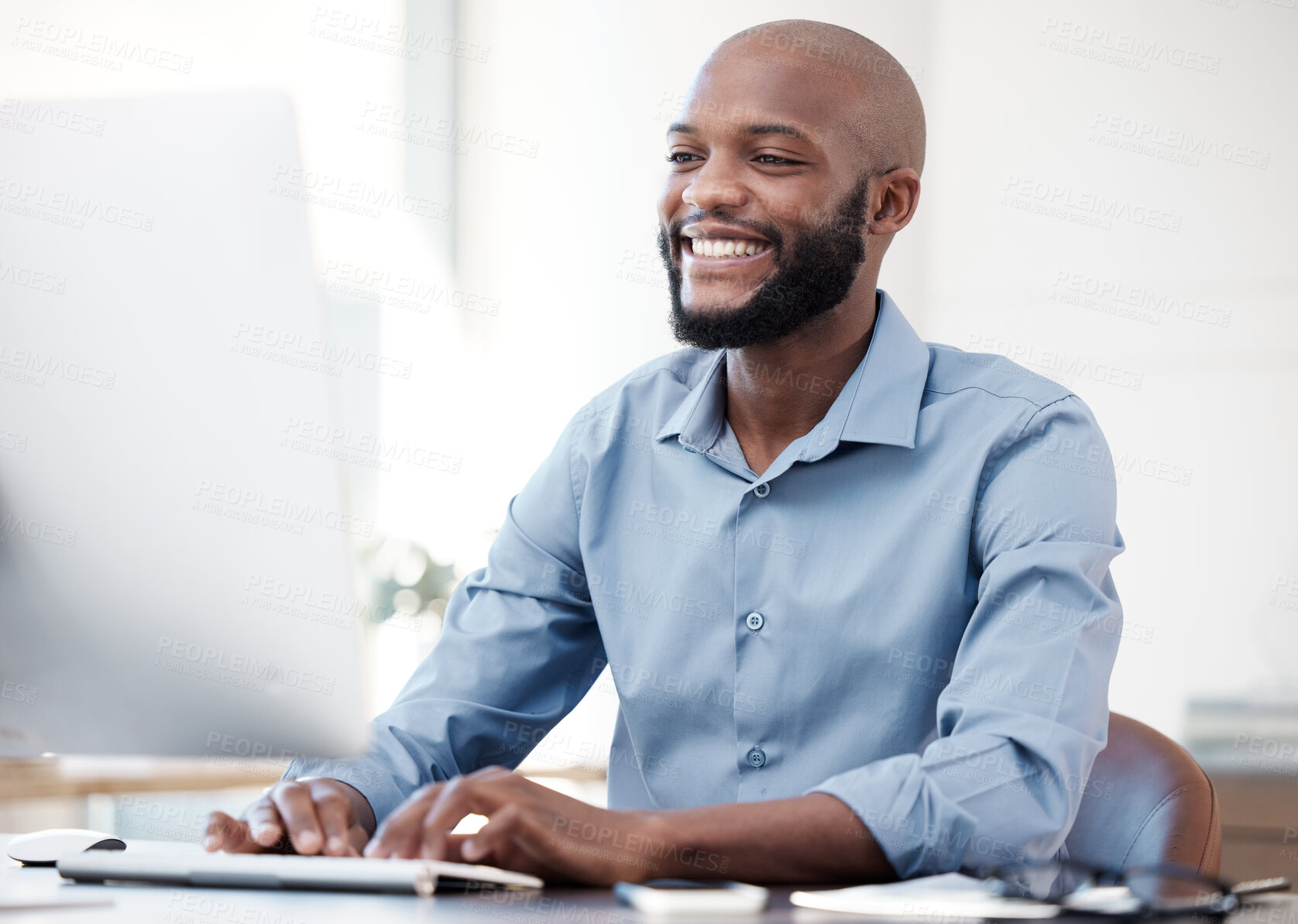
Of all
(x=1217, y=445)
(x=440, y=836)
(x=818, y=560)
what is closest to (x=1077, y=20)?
(x=1217, y=445)

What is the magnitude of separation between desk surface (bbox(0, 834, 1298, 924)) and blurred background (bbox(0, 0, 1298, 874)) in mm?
1791

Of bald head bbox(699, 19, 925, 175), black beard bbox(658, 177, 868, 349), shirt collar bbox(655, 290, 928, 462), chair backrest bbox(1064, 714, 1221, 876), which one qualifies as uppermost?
bald head bbox(699, 19, 925, 175)

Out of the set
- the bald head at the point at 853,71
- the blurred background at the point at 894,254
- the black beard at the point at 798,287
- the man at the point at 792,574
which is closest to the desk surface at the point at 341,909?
the man at the point at 792,574

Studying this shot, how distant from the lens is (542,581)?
1474 millimetres

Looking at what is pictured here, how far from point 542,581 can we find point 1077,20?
2.85 m

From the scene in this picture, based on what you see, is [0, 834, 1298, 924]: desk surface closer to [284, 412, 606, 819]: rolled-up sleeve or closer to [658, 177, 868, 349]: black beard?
[284, 412, 606, 819]: rolled-up sleeve

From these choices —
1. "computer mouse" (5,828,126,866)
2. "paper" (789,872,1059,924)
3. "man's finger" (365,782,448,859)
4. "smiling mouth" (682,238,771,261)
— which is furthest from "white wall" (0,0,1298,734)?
"paper" (789,872,1059,924)

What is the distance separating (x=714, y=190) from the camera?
1.46 meters

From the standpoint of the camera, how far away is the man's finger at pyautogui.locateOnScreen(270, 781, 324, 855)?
97 cm

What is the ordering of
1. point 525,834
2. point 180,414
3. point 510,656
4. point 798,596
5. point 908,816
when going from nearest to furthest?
point 180,414 → point 525,834 → point 908,816 → point 798,596 → point 510,656

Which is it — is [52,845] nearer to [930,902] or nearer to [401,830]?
[401,830]

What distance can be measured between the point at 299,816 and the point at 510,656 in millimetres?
444

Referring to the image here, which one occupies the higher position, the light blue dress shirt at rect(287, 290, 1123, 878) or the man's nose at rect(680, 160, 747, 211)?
the man's nose at rect(680, 160, 747, 211)

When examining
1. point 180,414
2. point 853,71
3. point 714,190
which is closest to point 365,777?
point 180,414
